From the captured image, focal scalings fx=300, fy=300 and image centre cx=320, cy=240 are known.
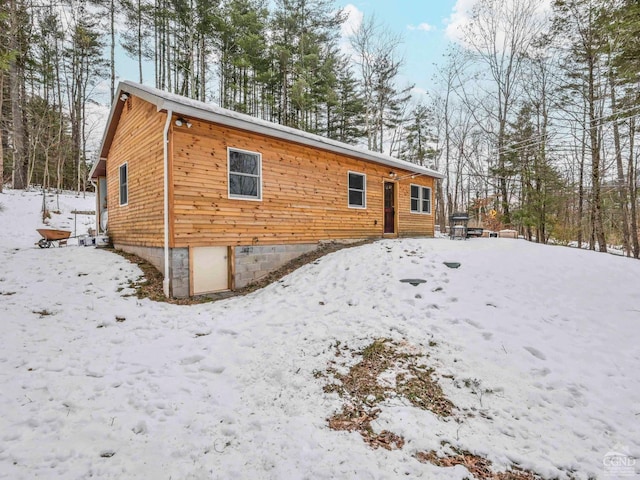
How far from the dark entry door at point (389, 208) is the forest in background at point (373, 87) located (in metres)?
5.03


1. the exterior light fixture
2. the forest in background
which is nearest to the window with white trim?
the forest in background

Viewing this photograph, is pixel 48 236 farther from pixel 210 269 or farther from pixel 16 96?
pixel 16 96

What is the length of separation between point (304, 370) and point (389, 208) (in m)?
9.34

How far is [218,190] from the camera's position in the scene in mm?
7137

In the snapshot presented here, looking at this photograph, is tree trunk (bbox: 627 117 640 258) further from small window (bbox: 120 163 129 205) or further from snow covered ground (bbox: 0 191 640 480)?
small window (bbox: 120 163 129 205)

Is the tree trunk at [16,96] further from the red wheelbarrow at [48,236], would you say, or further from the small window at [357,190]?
the small window at [357,190]

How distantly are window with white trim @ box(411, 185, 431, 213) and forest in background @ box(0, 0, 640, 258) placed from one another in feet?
11.1

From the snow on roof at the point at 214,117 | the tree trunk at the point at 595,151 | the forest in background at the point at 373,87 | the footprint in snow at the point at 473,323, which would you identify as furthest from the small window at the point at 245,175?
the tree trunk at the point at 595,151

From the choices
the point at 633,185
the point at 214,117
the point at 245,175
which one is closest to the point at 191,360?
the point at 245,175

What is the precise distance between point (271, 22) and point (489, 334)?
21193 mm

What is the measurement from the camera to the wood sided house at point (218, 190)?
21.6 ft

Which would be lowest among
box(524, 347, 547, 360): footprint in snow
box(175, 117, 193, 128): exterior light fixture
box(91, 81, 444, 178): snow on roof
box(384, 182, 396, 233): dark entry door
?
box(524, 347, 547, 360): footprint in snow

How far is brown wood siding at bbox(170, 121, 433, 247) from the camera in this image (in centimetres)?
668

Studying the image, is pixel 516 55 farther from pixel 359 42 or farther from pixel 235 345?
pixel 235 345
